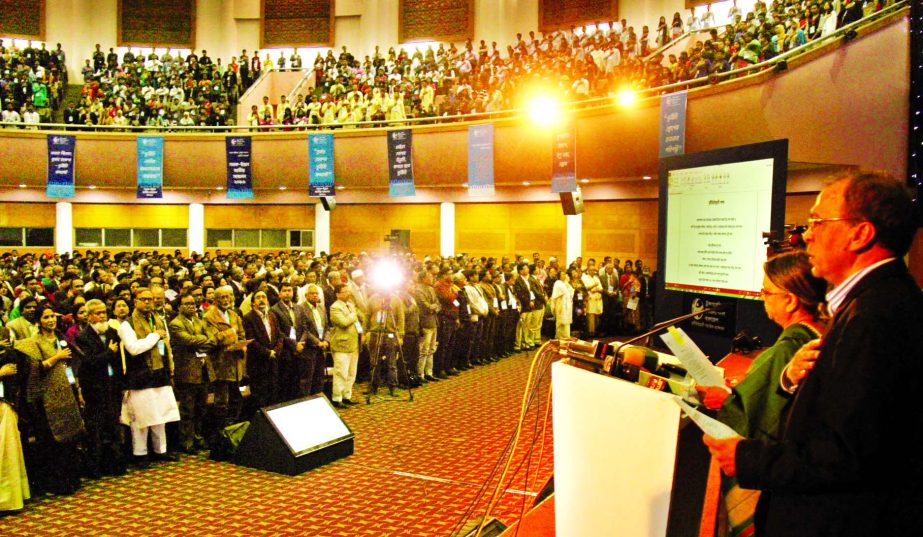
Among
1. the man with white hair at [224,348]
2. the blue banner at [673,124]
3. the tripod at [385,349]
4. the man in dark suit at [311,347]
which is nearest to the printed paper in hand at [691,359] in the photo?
the man with white hair at [224,348]

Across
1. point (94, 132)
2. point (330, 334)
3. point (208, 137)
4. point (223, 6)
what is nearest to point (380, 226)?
point (208, 137)

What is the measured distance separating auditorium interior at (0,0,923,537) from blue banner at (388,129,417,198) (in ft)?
2.31

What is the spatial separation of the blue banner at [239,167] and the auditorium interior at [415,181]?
0.76ft

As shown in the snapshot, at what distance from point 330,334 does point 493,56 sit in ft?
50.5

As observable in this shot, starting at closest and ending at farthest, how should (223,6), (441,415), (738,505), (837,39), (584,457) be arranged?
(584,457) < (738,505) < (441,415) < (837,39) < (223,6)

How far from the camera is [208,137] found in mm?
19359

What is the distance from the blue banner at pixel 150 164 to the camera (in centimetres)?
1777

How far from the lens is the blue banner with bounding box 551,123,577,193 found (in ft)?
47.3

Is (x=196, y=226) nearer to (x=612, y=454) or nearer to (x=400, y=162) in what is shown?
(x=400, y=162)

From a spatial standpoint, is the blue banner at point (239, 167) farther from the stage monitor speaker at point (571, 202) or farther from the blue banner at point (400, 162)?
the stage monitor speaker at point (571, 202)

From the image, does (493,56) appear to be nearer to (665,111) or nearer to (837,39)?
(665,111)

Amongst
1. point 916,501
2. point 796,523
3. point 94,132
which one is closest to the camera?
point 916,501

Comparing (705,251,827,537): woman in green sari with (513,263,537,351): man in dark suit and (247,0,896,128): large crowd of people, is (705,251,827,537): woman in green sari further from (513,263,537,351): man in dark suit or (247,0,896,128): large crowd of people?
(247,0,896,128): large crowd of people

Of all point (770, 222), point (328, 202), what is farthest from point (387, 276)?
point (328, 202)
